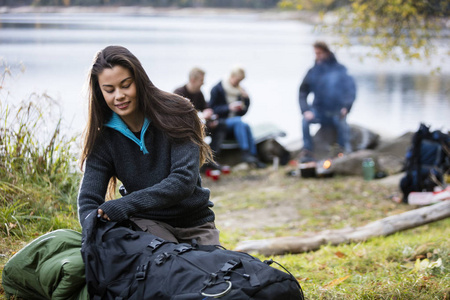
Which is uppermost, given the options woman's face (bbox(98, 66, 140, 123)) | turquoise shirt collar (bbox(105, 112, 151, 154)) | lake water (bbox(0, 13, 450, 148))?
woman's face (bbox(98, 66, 140, 123))

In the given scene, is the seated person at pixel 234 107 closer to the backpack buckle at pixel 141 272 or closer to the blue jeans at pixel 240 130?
the blue jeans at pixel 240 130

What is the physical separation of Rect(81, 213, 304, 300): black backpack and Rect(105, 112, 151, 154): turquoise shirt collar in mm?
460

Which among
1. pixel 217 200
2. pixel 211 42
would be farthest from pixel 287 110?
pixel 211 42

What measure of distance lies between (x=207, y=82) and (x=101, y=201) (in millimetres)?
14188

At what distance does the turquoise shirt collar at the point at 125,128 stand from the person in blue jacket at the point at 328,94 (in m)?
6.26

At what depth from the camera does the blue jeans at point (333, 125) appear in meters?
8.88

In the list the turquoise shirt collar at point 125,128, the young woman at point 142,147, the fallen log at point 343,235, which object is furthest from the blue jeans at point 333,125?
the turquoise shirt collar at point 125,128

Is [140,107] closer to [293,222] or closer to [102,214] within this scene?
[102,214]

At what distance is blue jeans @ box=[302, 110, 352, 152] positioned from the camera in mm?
8875

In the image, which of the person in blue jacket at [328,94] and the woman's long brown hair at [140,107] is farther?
the person in blue jacket at [328,94]

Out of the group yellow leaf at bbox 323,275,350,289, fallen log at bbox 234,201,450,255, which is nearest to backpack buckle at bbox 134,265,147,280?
yellow leaf at bbox 323,275,350,289

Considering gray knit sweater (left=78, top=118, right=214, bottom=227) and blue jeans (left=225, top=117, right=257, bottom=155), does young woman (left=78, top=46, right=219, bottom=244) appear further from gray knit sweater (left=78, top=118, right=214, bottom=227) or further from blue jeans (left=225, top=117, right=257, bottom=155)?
blue jeans (left=225, top=117, right=257, bottom=155)

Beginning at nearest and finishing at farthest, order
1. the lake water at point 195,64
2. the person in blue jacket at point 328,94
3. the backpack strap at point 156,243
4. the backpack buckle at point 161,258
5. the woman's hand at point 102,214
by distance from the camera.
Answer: the backpack buckle at point 161,258 < the backpack strap at point 156,243 < the woman's hand at point 102,214 < the lake water at point 195,64 < the person in blue jacket at point 328,94

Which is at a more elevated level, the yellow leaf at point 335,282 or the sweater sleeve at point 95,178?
Result: the sweater sleeve at point 95,178
